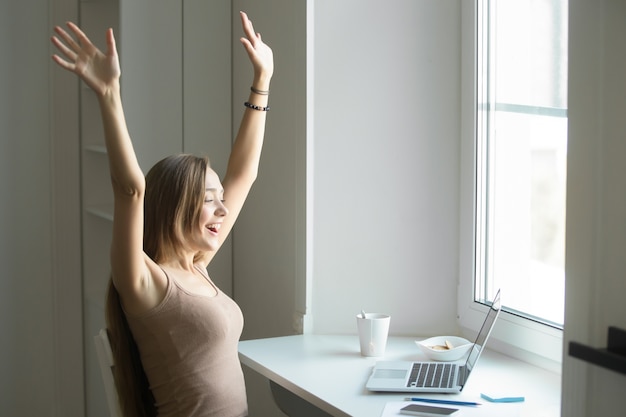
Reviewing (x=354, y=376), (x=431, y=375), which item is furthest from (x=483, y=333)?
(x=354, y=376)

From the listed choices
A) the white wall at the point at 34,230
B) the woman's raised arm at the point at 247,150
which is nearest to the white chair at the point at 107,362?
the woman's raised arm at the point at 247,150

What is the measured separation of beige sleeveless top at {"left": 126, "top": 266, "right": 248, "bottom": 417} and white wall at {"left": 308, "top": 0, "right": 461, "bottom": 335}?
0.64m

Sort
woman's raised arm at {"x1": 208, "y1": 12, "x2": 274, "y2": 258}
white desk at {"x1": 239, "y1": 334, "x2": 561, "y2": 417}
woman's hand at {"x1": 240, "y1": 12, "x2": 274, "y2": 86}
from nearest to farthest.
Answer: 1. white desk at {"x1": 239, "y1": 334, "x2": 561, "y2": 417}
2. woman's hand at {"x1": 240, "y1": 12, "x2": 274, "y2": 86}
3. woman's raised arm at {"x1": 208, "y1": 12, "x2": 274, "y2": 258}

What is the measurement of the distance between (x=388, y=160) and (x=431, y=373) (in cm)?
71

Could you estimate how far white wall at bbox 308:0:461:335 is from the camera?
7.84 ft

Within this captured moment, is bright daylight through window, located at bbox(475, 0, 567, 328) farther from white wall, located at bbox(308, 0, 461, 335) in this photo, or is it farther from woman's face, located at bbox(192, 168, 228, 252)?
woman's face, located at bbox(192, 168, 228, 252)

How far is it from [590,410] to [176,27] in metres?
1.98

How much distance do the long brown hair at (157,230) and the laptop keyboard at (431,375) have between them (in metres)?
0.62

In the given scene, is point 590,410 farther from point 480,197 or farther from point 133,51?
point 133,51

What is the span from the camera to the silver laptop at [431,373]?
1839 mm

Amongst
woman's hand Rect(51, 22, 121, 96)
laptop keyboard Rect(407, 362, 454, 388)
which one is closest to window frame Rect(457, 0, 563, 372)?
laptop keyboard Rect(407, 362, 454, 388)

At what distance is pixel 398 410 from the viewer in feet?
5.61

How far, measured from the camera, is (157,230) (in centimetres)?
187

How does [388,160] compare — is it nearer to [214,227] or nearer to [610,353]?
[214,227]
